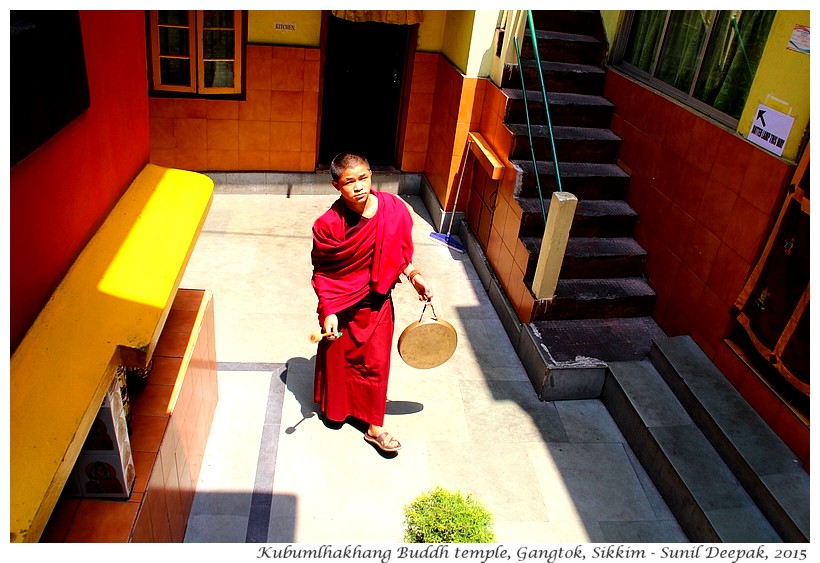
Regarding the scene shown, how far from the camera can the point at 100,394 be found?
2.31 m

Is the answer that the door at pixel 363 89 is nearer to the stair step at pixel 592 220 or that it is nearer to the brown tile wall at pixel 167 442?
the stair step at pixel 592 220

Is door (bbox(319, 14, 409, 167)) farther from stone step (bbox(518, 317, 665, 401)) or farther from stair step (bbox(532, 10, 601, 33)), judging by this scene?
stone step (bbox(518, 317, 665, 401))

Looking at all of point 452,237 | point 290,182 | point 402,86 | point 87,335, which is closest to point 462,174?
point 452,237

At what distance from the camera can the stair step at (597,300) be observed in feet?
19.1

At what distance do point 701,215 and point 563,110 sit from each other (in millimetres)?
2173

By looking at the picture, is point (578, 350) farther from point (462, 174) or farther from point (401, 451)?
point (462, 174)

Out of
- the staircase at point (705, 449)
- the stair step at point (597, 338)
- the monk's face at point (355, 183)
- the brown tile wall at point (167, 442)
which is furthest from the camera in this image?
the stair step at point (597, 338)

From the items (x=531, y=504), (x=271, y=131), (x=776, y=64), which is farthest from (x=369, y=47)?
(x=531, y=504)

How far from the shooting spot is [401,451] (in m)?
4.66

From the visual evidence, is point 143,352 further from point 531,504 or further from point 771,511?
point 771,511

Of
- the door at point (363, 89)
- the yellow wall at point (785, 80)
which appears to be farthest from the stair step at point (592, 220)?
the door at point (363, 89)

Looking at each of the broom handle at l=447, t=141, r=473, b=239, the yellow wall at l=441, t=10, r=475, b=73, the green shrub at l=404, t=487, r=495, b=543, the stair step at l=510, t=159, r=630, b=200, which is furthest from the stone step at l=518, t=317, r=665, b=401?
the yellow wall at l=441, t=10, r=475, b=73

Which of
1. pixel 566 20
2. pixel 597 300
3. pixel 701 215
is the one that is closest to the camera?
pixel 701 215

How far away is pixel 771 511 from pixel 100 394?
151 inches
